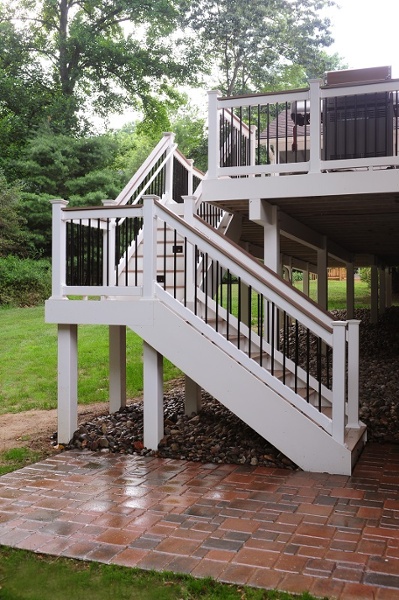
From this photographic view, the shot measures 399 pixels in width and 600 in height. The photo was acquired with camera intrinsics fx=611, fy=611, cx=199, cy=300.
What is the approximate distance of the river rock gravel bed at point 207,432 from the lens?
6.09 meters

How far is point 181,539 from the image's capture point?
13.3ft

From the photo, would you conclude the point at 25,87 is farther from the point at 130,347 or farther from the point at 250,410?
the point at 250,410

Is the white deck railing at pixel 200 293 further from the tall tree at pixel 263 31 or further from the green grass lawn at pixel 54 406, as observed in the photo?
the tall tree at pixel 263 31

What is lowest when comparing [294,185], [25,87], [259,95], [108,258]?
[108,258]

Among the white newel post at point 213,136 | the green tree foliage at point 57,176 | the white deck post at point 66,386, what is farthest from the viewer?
the green tree foliage at point 57,176

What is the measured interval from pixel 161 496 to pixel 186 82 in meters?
23.6

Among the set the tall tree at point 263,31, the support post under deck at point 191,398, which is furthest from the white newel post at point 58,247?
the tall tree at point 263,31

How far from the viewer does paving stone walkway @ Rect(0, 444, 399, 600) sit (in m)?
3.62

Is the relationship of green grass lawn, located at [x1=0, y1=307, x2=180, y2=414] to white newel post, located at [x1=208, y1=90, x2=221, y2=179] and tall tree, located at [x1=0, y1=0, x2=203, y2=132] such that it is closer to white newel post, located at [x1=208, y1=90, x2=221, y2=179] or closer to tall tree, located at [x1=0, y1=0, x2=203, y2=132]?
white newel post, located at [x1=208, y1=90, x2=221, y2=179]

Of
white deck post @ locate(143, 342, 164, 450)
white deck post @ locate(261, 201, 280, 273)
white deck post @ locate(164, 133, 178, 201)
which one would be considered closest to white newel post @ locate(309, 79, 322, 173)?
white deck post @ locate(261, 201, 280, 273)

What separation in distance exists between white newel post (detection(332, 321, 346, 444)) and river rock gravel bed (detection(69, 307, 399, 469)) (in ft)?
1.97

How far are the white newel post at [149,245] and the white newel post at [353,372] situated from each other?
6.80ft

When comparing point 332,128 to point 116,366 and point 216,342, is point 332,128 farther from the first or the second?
point 116,366

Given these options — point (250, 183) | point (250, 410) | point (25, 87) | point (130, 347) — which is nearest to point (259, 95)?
point (250, 183)
